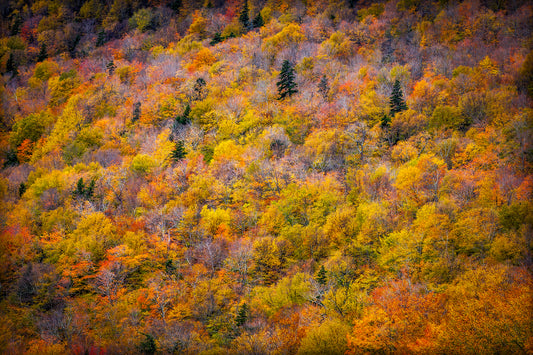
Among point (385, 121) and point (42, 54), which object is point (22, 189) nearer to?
point (385, 121)

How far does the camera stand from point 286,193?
1938 inches

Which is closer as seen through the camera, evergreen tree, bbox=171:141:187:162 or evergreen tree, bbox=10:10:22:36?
evergreen tree, bbox=171:141:187:162

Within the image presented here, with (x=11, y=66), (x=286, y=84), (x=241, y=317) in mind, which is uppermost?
(x=11, y=66)

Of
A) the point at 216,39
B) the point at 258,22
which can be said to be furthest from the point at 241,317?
the point at 258,22

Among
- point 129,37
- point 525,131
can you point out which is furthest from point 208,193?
point 129,37

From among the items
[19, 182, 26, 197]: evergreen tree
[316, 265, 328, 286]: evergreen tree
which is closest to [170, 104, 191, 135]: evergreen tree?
[19, 182, 26, 197]: evergreen tree

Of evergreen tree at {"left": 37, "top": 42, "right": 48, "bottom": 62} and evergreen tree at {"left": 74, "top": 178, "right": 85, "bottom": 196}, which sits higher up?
evergreen tree at {"left": 37, "top": 42, "right": 48, "bottom": 62}

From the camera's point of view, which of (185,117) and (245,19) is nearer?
(185,117)

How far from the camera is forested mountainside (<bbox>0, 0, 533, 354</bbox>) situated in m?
31.4

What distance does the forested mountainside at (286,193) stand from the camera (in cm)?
3136

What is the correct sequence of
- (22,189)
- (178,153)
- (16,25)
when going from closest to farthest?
(178,153)
(22,189)
(16,25)

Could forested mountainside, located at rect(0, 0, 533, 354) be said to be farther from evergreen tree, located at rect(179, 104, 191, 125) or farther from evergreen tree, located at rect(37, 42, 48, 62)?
evergreen tree, located at rect(37, 42, 48, 62)

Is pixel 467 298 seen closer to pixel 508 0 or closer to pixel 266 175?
pixel 266 175

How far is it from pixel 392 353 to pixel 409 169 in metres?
23.4
